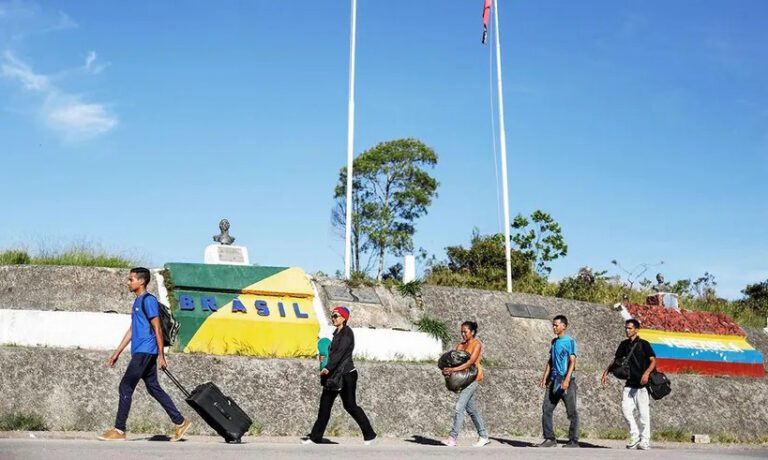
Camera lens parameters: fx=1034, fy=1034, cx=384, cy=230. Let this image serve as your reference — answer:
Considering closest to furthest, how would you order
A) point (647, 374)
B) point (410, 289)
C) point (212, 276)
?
point (647, 374), point (212, 276), point (410, 289)

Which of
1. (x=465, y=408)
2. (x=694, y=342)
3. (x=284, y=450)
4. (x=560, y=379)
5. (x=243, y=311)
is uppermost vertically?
(x=243, y=311)

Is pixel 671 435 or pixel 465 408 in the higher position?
pixel 465 408

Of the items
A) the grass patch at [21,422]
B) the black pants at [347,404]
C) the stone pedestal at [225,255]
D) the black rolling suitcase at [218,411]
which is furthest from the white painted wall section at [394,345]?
the grass patch at [21,422]

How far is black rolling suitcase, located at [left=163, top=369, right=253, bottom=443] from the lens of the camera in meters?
12.5

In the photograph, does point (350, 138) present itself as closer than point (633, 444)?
No

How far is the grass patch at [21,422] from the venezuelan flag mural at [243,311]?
3.39 meters

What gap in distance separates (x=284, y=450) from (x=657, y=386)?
603 centimetres

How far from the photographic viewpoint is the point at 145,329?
11.9 meters

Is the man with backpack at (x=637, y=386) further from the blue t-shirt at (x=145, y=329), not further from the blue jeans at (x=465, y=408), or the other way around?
the blue t-shirt at (x=145, y=329)

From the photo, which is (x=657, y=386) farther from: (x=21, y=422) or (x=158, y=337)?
(x=21, y=422)

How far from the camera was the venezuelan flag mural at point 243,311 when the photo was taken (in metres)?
17.2

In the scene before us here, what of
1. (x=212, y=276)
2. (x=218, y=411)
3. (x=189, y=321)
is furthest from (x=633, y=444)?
(x=212, y=276)

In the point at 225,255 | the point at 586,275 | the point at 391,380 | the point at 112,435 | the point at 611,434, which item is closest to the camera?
the point at 112,435

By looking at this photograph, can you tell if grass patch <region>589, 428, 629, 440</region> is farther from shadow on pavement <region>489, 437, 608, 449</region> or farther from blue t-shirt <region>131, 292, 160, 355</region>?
blue t-shirt <region>131, 292, 160, 355</region>
